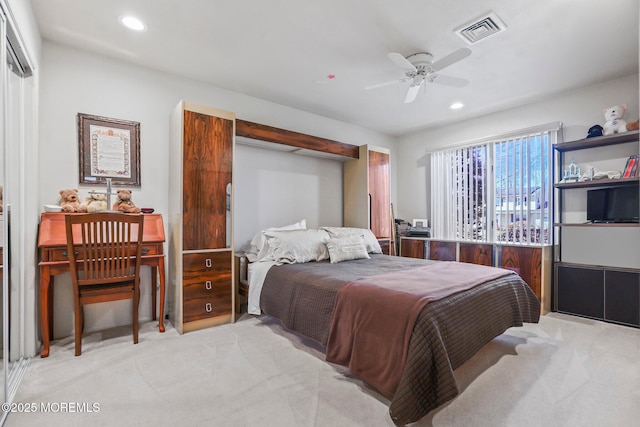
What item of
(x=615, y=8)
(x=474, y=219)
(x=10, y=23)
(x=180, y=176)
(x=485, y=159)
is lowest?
(x=474, y=219)

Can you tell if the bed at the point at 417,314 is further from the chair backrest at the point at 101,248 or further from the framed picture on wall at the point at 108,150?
the framed picture on wall at the point at 108,150

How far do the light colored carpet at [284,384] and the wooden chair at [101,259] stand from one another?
392 mm

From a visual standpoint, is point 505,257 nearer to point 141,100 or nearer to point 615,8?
point 615,8

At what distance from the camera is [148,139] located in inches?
122

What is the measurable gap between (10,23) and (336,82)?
2569mm

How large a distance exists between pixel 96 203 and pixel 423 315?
2816 mm

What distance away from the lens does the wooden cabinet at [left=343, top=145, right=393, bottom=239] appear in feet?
14.6

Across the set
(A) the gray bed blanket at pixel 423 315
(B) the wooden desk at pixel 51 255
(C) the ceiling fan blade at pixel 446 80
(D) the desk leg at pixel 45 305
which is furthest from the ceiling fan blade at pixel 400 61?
(D) the desk leg at pixel 45 305

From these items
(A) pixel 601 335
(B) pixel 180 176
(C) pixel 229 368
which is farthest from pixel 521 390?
(B) pixel 180 176

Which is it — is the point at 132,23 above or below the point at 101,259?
above

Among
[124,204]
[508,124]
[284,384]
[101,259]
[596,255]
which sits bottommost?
[284,384]

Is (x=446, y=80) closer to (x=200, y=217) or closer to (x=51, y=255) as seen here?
(x=200, y=217)

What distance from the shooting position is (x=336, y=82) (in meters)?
3.39

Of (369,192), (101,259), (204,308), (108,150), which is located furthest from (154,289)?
(369,192)
